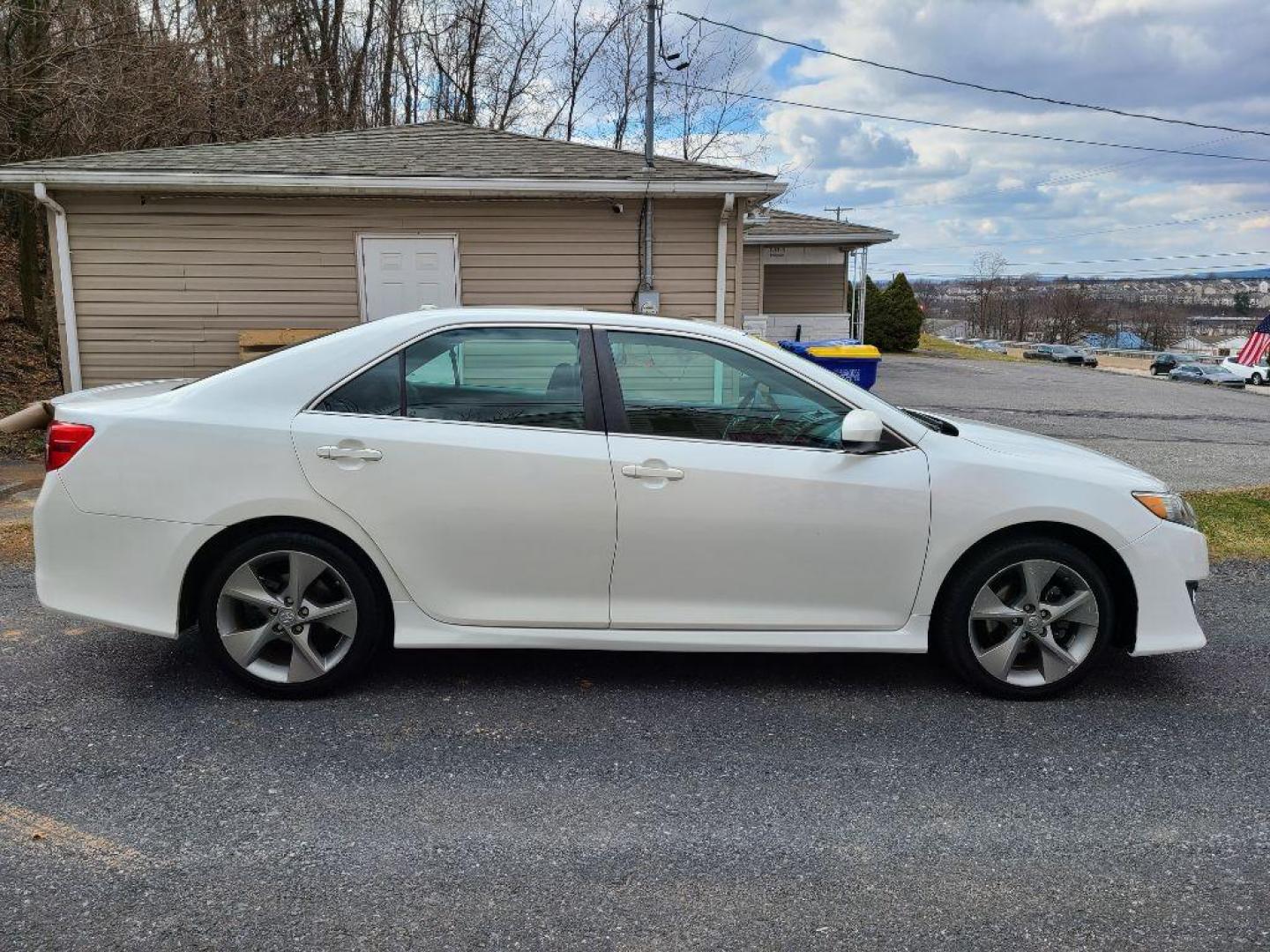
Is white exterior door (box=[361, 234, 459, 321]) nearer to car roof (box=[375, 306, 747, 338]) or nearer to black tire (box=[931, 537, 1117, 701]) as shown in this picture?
car roof (box=[375, 306, 747, 338])

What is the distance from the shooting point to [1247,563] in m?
6.27

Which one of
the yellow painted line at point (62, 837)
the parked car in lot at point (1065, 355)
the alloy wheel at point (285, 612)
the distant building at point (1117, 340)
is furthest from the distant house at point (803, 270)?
the distant building at point (1117, 340)

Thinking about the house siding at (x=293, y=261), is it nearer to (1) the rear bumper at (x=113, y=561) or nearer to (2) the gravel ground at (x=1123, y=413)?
(2) the gravel ground at (x=1123, y=413)

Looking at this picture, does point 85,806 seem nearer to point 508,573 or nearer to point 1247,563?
point 508,573

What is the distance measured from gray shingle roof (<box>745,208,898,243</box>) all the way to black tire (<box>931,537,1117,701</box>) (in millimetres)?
19895

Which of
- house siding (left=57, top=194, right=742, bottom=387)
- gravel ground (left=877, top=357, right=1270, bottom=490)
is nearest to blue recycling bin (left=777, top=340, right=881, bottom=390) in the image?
house siding (left=57, top=194, right=742, bottom=387)

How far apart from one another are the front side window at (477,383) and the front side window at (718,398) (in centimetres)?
22

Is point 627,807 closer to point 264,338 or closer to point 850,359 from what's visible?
point 850,359

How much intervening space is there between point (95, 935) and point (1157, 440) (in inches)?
517

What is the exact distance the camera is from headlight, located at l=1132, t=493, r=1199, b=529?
12.9 feet

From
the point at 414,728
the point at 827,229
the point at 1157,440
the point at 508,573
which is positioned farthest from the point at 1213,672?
the point at 827,229

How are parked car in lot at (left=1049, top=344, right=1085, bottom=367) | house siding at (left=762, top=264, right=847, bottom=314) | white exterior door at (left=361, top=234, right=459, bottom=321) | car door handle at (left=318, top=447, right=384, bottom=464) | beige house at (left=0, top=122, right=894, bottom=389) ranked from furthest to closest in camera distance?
parked car in lot at (left=1049, top=344, right=1085, bottom=367)
house siding at (left=762, top=264, right=847, bottom=314)
white exterior door at (left=361, top=234, right=459, bottom=321)
beige house at (left=0, top=122, right=894, bottom=389)
car door handle at (left=318, top=447, right=384, bottom=464)

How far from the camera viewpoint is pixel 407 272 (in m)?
10.7

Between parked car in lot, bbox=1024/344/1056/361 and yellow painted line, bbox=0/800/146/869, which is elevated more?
yellow painted line, bbox=0/800/146/869
